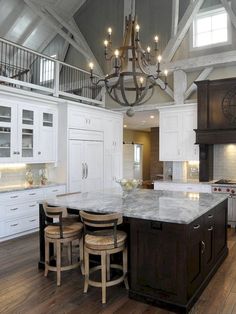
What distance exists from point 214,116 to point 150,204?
11.9ft

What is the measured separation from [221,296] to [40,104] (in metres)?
4.90

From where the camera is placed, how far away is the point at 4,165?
226 inches

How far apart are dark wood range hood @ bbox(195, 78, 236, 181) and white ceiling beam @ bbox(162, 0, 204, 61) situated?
1.37m

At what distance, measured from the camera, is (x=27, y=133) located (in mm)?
Answer: 5816

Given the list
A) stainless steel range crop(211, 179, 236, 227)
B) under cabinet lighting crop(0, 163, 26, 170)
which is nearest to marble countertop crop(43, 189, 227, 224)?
stainless steel range crop(211, 179, 236, 227)

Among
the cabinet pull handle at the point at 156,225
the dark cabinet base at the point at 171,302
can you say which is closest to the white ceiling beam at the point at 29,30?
the cabinet pull handle at the point at 156,225

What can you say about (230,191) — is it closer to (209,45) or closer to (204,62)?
(204,62)

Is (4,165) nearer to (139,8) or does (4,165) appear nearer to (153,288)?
(153,288)

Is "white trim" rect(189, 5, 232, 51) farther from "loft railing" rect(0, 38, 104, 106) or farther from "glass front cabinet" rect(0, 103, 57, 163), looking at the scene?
"glass front cabinet" rect(0, 103, 57, 163)

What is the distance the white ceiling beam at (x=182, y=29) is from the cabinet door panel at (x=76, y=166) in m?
3.24

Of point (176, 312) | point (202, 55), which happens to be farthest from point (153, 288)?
point (202, 55)

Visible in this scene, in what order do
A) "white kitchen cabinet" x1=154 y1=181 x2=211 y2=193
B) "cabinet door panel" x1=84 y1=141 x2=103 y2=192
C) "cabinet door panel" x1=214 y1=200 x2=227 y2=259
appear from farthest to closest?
"cabinet door panel" x1=84 y1=141 x2=103 y2=192, "white kitchen cabinet" x1=154 y1=181 x2=211 y2=193, "cabinet door panel" x1=214 y1=200 x2=227 y2=259

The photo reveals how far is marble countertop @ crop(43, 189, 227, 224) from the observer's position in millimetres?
2889

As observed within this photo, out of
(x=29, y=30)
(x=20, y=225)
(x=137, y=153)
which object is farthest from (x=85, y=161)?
(x=137, y=153)
